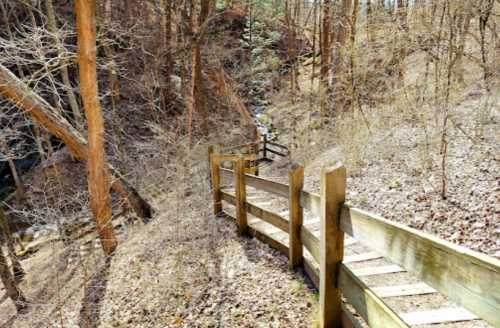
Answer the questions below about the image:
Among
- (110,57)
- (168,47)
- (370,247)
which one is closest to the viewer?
(370,247)

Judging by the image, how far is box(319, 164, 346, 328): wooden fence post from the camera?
2141 mm

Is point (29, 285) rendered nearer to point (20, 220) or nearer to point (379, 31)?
point (20, 220)

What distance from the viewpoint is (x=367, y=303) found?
1.84m

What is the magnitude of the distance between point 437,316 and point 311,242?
1128 millimetres

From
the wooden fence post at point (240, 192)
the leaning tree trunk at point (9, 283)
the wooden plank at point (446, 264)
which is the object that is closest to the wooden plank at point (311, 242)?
the wooden plank at point (446, 264)

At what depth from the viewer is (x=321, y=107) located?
11.5 meters

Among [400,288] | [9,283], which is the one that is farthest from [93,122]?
[400,288]

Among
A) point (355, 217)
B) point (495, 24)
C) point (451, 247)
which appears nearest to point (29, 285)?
point (355, 217)

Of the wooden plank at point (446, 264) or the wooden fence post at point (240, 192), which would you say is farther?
the wooden fence post at point (240, 192)

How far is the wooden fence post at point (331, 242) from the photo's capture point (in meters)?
2.14

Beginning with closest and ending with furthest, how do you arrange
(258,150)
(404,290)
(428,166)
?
(404,290)
(428,166)
(258,150)

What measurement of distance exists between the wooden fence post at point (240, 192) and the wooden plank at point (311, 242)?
1.66 metres

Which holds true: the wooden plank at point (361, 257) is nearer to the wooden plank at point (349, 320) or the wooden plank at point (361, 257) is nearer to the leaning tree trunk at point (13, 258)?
the wooden plank at point (349, 320)

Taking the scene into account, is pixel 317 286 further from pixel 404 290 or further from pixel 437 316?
pixel 437 316
